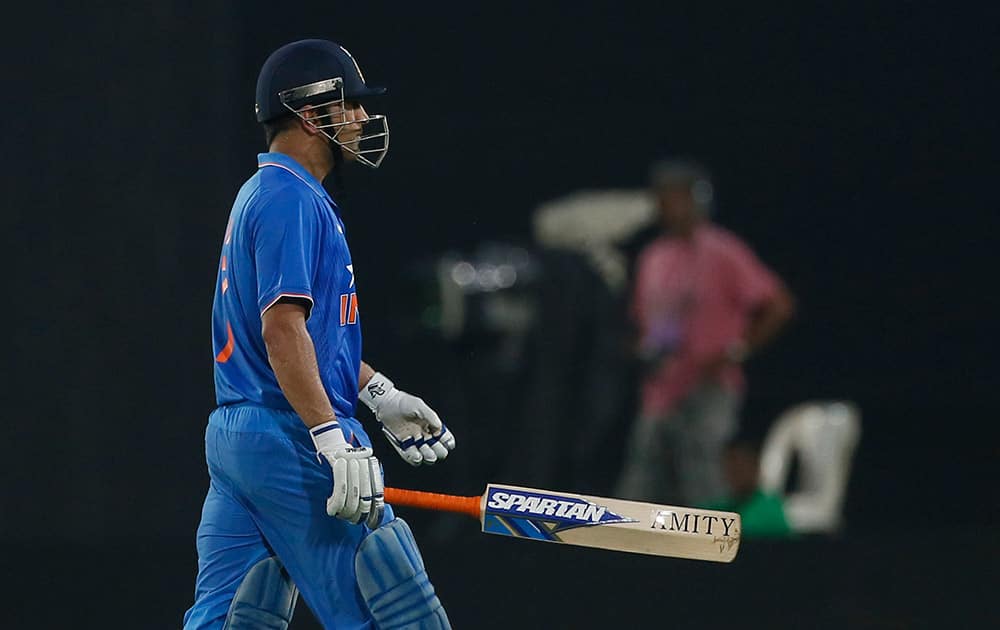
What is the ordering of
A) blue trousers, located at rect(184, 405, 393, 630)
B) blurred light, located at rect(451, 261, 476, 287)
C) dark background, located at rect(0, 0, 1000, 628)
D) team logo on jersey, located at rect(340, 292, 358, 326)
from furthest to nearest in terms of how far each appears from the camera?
blurred light, located at rect(451, 261, 476, 287) → dark background, located at rect(0, 0, 1000, 628) → team logo on jersey, located at rect(340, 292, 358, 326) → blue trousers, located at rect(184, 405, 393, 630)

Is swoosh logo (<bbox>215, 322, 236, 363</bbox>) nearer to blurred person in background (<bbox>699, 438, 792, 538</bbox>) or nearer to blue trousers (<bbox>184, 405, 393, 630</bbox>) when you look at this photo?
blue trousers (<bbox>184, 405, 393, 630</bbox>)

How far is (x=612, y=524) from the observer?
2.76m

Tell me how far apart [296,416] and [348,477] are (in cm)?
22

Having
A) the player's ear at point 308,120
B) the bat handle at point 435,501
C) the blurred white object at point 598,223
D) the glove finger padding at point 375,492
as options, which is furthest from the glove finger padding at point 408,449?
the blurred white object at point 598,223

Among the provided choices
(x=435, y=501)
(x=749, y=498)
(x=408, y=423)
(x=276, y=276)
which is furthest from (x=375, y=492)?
(x=749, y=498)

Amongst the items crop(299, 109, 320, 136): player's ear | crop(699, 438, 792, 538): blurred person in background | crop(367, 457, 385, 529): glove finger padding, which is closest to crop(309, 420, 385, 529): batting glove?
crop(367, 457, 385, 529): glove finger padding

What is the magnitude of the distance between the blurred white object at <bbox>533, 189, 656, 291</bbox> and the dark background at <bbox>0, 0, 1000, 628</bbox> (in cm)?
5

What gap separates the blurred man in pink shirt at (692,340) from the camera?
15.3ft

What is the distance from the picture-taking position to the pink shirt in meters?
4.69

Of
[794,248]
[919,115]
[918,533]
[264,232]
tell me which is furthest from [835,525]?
[264,232]

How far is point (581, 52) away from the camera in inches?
181

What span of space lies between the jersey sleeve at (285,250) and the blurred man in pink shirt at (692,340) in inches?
88.2

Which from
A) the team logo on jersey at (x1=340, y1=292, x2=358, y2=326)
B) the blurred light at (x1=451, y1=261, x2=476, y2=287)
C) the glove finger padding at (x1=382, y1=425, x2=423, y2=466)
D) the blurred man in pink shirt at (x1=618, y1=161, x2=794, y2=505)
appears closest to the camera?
the team logo on jersey at (x1=340, y1=292, x2=358, y2=326)

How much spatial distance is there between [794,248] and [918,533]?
0.95m
